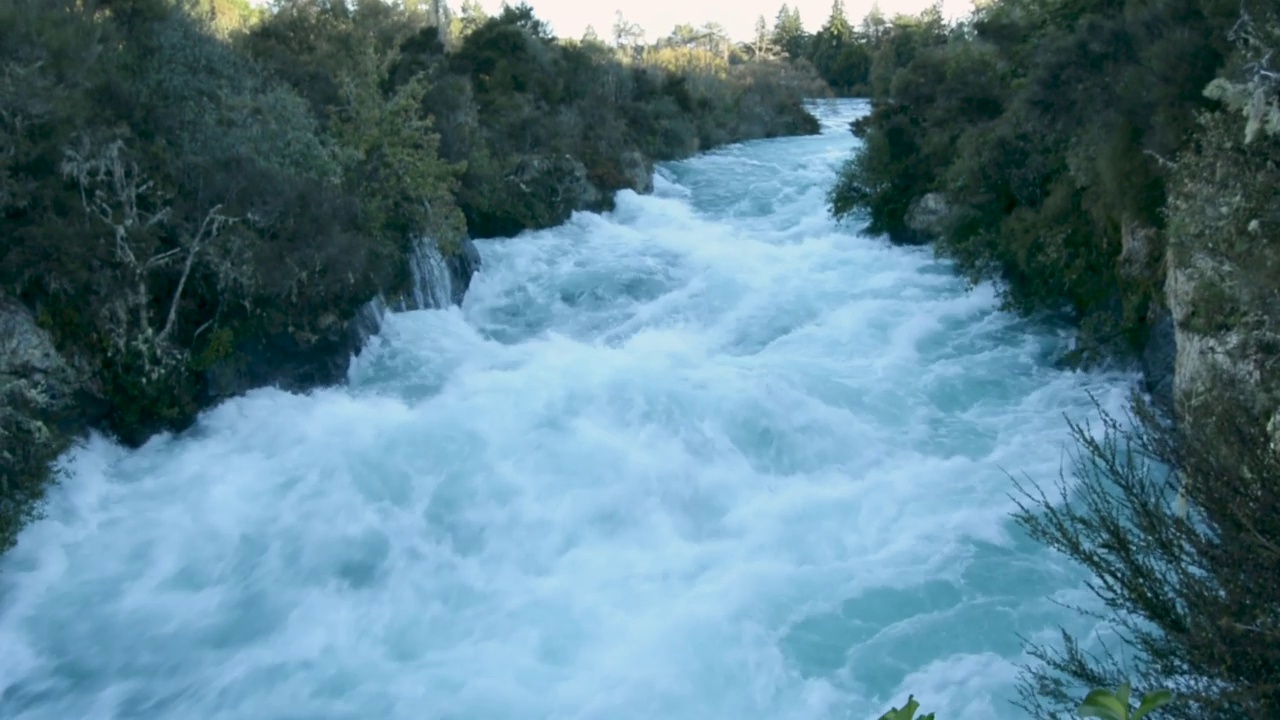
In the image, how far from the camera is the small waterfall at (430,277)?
16.3 meters

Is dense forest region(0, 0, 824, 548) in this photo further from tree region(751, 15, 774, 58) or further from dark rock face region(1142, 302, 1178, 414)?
tree region(751, 15, 774, 58)

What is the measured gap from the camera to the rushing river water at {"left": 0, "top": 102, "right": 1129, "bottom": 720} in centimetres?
Result: 783

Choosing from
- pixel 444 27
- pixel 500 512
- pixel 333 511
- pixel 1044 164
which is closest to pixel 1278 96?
pixel 1044 164

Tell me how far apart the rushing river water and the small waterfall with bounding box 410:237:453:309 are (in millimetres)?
779

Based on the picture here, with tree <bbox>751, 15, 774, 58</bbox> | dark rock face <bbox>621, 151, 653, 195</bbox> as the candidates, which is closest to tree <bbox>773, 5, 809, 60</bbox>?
tree <bbox>751, 15, 774, 58</bbox>

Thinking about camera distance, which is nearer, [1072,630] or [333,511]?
[1072,630]

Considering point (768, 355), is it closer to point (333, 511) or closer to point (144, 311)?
point (333, 511)

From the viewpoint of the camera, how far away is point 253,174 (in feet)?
40.1

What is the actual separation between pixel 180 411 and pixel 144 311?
3.96 ft

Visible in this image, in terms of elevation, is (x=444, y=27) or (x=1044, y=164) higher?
(x=444, y=27)

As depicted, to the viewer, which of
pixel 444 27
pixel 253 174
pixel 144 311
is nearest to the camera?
pixel 144 311

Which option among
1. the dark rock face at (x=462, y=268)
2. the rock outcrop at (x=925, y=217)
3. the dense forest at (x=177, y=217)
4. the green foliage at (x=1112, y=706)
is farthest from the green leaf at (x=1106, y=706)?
the rock outcrop at (x=925, y=217)

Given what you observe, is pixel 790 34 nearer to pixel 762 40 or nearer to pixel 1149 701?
pixel 762 40

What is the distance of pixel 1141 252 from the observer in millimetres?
12508
